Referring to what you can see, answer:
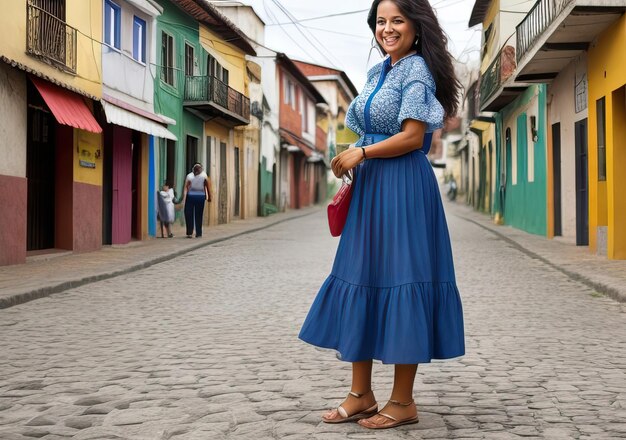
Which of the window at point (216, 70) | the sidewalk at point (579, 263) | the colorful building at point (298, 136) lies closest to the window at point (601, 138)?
the sidewalk at point (579, 263)

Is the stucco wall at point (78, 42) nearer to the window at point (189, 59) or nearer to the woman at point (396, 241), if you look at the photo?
the window at point (189, 59)

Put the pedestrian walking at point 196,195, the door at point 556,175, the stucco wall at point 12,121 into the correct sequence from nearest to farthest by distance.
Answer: the stucco wall at point 12,121 < the door at point 556,175 < the pedestrian walking at point 196,195

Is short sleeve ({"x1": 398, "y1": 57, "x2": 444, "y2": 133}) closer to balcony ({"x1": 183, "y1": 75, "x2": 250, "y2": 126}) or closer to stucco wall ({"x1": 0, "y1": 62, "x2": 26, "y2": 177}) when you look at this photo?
stucco wall ({"x1": 0, "y1": 62, "x2": 26, "y2": 177})

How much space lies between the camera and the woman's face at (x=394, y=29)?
11.7ft

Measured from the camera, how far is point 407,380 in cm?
349

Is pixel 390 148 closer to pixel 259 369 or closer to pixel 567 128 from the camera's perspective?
pixel 259 369

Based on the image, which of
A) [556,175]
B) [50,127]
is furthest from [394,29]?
[556,175]

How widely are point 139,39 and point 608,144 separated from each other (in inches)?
410

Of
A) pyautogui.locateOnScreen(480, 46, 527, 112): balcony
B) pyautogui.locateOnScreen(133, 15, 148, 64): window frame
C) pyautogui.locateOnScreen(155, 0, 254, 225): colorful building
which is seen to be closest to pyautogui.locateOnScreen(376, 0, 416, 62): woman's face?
pyautogui.locateOnScreen(133, 15, 148, 64): window frame

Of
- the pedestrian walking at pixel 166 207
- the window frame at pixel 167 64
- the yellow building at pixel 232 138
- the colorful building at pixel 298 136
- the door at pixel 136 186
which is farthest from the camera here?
the colorful building at pixel 298 136

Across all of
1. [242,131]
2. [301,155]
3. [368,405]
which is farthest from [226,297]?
[301,155]

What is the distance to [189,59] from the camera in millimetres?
22500

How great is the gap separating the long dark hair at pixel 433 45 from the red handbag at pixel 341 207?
59 centimetres

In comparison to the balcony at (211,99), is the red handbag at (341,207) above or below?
below
